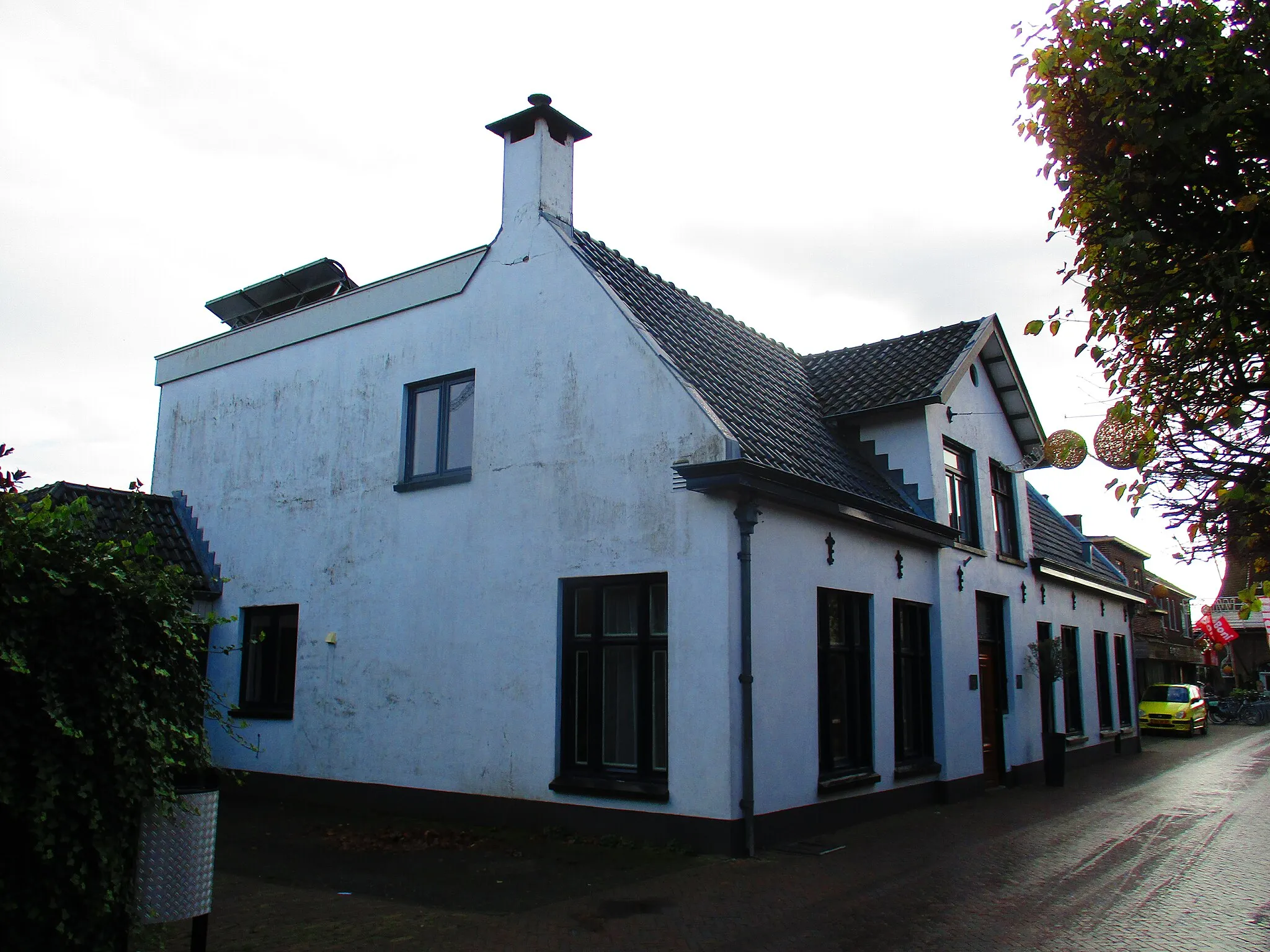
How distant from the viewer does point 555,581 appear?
11.0m

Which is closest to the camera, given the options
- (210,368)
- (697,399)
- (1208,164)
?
(1208,164)

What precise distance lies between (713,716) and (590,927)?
287 cm

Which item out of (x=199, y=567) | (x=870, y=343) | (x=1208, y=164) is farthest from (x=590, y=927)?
(x=870, y=343)

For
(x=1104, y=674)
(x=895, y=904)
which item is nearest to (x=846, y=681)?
(x=895, y=904)

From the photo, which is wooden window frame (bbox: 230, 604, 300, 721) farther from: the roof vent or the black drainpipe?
the black drainpipe

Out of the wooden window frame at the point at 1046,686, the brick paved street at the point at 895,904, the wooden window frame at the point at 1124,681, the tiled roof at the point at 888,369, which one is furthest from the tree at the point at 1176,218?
the wooden window frame at the point at 1124,681

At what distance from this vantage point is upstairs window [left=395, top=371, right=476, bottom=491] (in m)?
12.5

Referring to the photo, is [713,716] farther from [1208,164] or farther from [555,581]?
[1208,164]

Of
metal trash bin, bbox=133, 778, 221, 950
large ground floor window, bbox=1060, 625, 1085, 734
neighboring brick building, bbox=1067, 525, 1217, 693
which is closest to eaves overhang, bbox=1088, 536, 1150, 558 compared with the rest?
neighboring brick building, bbox=1067, 525, 1217, 693

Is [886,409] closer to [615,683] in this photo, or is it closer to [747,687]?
[747,687]

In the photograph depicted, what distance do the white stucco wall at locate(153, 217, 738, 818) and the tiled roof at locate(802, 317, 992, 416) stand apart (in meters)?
4.81

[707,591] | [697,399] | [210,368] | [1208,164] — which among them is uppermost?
[210,368]

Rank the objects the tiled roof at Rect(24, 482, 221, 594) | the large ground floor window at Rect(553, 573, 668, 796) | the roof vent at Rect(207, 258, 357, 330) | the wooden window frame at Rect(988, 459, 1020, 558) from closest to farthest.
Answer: the large ground floor window at Rect(553, 573, 668, 796), the tiled roof at Rect(24, 482, 221, 594), the roof vent at Rect(207, 258, 357, 330), the wooden window frame at Rect(988, 459, 1020, 558)

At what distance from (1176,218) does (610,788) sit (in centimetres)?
732
